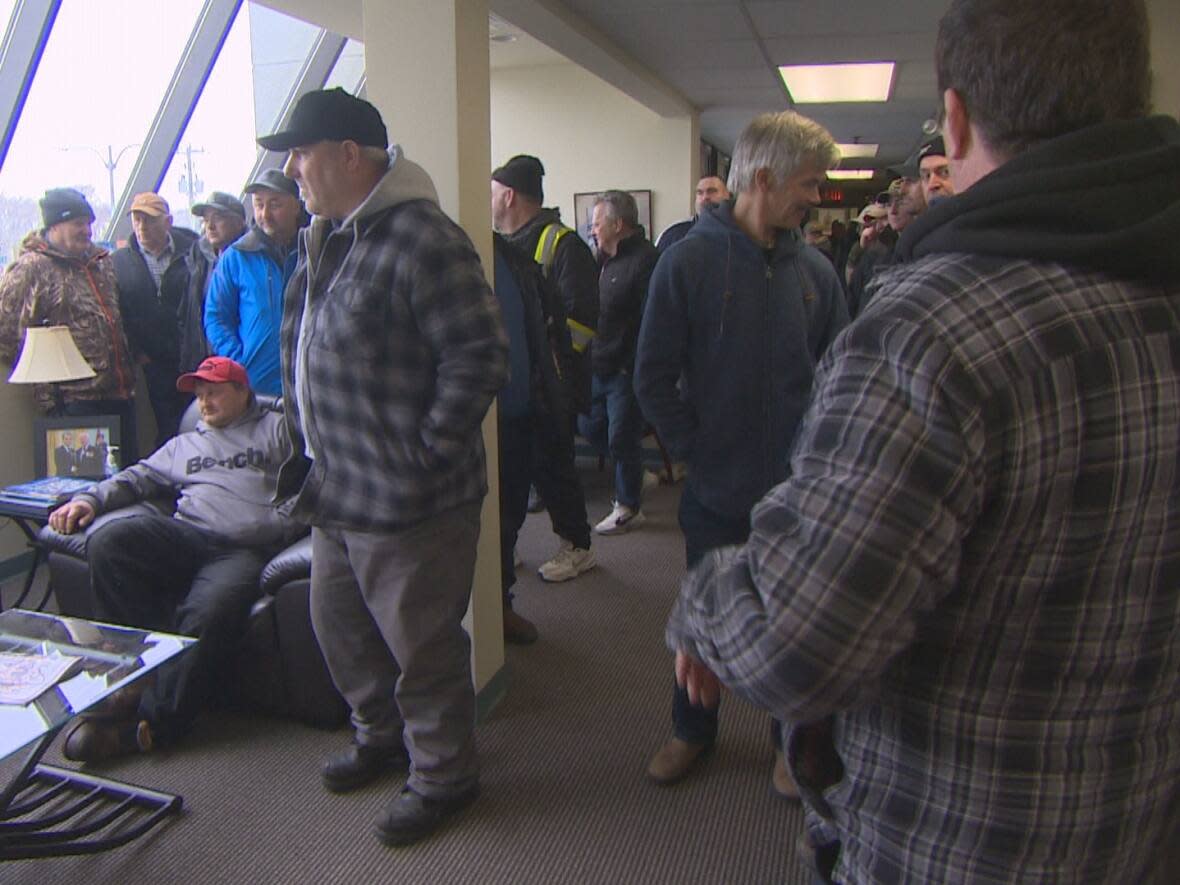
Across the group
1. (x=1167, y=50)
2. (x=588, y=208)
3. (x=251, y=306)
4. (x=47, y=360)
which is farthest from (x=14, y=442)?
(x=1167, y=50)

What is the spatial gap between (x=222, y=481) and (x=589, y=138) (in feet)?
16.0

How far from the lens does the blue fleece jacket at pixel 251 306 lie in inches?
138

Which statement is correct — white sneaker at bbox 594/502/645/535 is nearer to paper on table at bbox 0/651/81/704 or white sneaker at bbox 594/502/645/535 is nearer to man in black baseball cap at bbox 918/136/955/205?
man in black baseball cap at bbox 918/136/955/205

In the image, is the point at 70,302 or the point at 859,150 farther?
the point at 859,150

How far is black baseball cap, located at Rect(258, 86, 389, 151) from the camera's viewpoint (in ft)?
6.23

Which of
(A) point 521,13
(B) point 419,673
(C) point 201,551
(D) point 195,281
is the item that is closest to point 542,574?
(C) point 201,551

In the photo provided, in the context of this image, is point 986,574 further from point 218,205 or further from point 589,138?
point 589,138

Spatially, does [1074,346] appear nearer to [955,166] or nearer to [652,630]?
[955,166]

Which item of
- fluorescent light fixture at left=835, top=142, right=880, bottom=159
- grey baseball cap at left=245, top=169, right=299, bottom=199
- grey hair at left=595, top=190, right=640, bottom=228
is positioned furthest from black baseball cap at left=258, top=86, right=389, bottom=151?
fluorescent light fixture at left=835, top=142, right=880, bottom=159

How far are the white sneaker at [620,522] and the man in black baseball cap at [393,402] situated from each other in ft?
7.47

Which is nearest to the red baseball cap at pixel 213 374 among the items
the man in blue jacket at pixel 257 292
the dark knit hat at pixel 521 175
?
the man in blue jacket at pixel 257 292

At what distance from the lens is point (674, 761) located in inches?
91.9

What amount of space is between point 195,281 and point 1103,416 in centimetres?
400

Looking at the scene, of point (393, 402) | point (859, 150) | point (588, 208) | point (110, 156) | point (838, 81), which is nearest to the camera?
point (393, 402)
